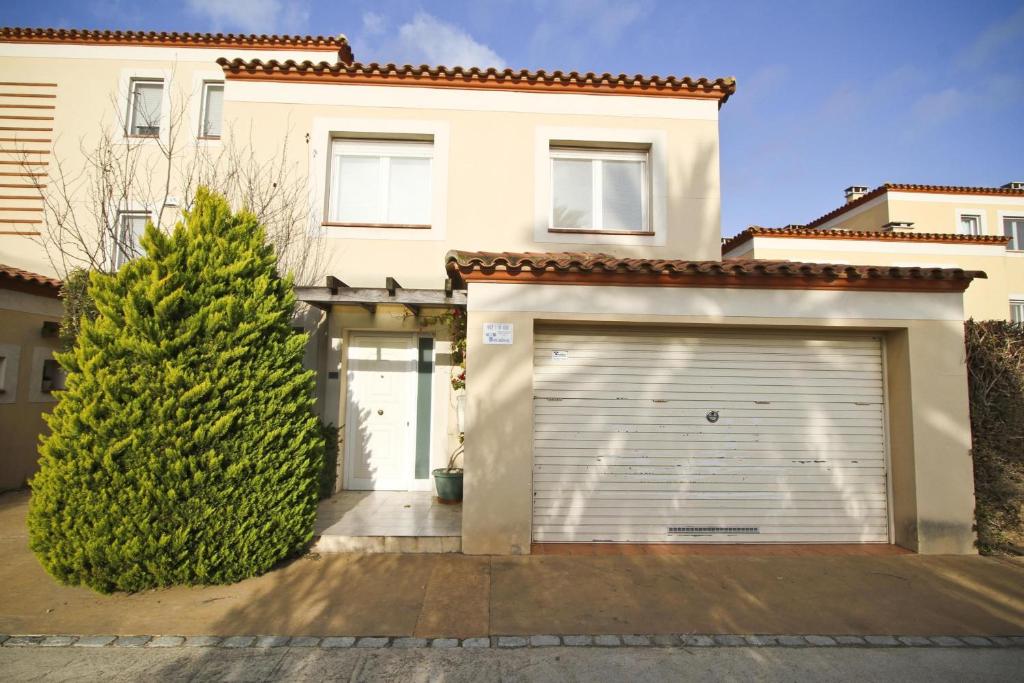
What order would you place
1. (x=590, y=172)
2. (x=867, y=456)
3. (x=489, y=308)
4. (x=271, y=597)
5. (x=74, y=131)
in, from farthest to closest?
(x=74, y=131) → (x=590, y=172) → (x=867, y=456) → (x=489, y=308) → (x=271, y=597)

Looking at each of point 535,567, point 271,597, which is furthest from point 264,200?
point 535,567

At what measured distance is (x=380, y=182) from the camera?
A: 8016 millimetres

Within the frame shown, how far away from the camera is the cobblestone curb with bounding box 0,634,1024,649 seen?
3.81m

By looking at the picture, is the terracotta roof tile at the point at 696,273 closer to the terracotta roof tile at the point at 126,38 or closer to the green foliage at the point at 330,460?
the green foliage at the point at 330,460

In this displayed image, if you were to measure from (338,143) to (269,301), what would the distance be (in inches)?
156

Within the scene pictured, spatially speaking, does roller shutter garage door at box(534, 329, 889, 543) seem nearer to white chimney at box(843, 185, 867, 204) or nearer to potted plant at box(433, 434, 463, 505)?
potted plant at box(433, 434, 463, 505)

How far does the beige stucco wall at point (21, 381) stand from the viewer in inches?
305

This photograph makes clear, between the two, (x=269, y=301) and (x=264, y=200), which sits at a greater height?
(x=264, y=200)

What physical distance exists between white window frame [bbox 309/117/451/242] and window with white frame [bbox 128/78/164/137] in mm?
3655

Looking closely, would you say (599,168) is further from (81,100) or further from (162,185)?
(81,100)

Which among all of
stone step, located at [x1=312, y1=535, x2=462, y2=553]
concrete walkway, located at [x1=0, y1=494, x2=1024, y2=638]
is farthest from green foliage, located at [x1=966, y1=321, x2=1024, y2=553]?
stone step, located at [x1=312, y1=535, x2=462, y2=553]

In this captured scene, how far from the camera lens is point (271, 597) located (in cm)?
455

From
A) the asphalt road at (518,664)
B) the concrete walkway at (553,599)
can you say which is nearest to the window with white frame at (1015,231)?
the concrete walkway at (553,599)

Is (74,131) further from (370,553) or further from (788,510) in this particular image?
(788,510)
